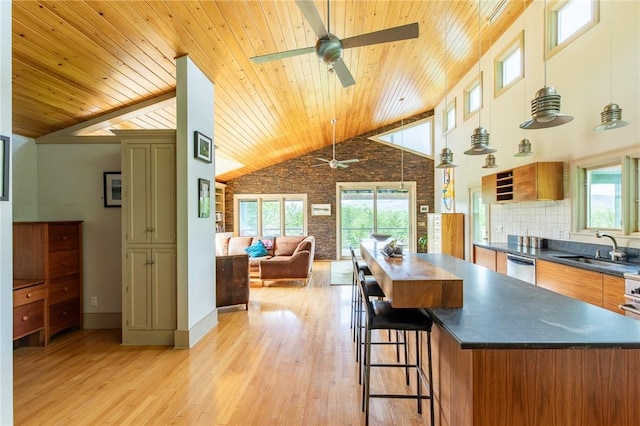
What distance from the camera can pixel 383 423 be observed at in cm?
196

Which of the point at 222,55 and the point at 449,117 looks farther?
the point at 449,117

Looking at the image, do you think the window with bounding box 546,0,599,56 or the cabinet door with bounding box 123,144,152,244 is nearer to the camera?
the cabinet door with bounding box 123,144,152,244

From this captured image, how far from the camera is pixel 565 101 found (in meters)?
3.69

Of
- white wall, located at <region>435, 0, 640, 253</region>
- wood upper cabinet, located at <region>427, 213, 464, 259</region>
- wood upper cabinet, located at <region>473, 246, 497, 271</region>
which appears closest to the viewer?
white wall, located at <region>435, 0, 640, 253</region>

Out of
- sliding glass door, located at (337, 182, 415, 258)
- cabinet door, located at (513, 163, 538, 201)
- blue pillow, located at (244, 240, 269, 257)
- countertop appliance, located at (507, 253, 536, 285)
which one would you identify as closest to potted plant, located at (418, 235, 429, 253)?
sliding glass door, located at (337, 182, 415, 258)

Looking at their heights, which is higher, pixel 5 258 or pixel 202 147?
pixel 202 147

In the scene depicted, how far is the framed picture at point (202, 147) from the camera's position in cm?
331

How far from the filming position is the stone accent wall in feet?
29.2

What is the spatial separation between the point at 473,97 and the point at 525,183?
3.12 meters

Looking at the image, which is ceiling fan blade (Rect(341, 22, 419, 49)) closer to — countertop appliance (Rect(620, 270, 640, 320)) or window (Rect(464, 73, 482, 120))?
countertop appliance (Rect(620, 270, 640, 320))

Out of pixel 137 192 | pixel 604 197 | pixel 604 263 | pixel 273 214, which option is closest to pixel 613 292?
pixel 604 263

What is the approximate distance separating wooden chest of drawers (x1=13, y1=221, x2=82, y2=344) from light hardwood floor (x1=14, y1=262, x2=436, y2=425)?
28 centimetres

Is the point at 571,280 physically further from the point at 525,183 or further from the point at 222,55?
the point at 222,55

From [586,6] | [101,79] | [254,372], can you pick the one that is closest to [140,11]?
[101,79]
